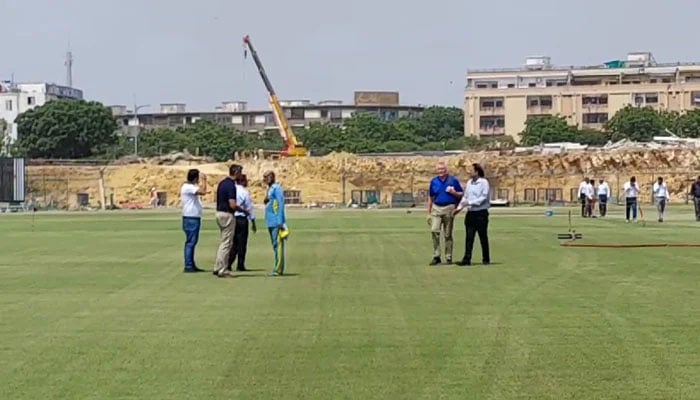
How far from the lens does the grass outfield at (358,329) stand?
1068cm

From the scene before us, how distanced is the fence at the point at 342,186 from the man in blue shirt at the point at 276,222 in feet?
218

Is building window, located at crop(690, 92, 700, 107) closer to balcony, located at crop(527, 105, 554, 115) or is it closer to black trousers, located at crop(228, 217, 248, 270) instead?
balcony, located at crop(527, 105, 554, 115)

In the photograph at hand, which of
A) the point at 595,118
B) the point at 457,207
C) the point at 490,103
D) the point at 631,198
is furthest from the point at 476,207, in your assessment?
the point at 490,103

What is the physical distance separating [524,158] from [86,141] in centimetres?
5458

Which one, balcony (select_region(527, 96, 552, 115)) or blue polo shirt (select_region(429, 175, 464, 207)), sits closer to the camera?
blue polo shirt (select_region(429, 175, 464, 207))

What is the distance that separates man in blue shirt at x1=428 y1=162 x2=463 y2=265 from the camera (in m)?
23.9

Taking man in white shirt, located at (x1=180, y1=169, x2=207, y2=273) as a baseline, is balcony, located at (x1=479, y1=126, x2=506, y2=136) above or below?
above

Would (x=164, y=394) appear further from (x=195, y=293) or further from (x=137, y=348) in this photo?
(x=195, y=293)

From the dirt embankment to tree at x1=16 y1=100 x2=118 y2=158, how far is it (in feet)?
85.9

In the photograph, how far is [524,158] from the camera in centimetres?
10725

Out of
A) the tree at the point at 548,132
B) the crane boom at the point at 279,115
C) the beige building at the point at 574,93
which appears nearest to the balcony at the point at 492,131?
the beige building at the point at 574,93

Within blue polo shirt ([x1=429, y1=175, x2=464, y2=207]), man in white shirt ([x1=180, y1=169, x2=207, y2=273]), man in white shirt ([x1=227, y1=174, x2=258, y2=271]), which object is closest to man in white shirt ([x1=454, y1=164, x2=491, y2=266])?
blue polo shirt ([x1=429, y1=175, x2=464, y2=207])

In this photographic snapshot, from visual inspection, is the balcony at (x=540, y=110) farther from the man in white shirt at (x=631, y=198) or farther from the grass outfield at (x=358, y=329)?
the grass outfield at (x=358, y=329)

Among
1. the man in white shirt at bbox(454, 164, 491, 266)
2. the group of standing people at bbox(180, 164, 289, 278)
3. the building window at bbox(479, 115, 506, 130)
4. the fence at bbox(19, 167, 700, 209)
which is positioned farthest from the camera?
the building window at bbox(479, 115, 506, 130)
